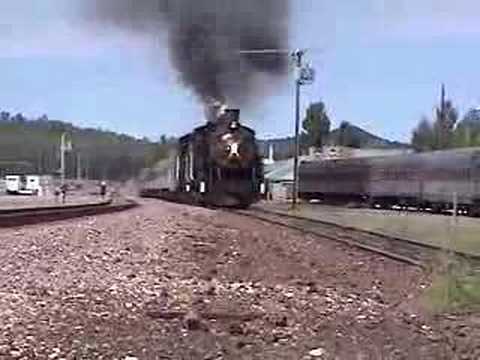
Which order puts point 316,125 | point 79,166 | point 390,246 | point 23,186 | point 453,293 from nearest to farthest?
1. point 453,293
2. point 390,246
3. point 23,186
4. point 79,166
5. point 316,125

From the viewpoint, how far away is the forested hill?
13148 centimetres

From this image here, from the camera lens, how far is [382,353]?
962cm

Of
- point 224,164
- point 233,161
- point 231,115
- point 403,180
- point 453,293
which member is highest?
point 231,115

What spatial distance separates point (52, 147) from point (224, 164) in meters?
107

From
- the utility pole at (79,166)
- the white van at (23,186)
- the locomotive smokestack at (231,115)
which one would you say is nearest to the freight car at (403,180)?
the locomotive smokestack at (231,115)

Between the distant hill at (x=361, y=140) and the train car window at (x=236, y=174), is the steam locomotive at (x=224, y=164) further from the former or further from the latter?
the distant hill at (x=361, y=140)

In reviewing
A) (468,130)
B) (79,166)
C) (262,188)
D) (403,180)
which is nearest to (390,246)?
(262,188)

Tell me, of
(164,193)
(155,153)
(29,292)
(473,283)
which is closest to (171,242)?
(473,283)

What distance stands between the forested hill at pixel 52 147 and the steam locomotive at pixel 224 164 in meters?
76.6

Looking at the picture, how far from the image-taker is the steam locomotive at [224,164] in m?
45.6

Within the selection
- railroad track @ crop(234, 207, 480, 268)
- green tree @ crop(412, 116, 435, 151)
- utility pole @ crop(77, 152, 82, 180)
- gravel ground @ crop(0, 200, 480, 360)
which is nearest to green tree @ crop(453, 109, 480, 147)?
green tree @ crop(412, 116, 435, 151)

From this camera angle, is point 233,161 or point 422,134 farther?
point 422,134

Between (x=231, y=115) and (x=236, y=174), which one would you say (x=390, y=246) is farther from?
(x=236, y=174)

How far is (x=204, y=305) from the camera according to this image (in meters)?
12.4
